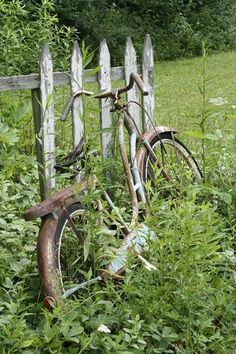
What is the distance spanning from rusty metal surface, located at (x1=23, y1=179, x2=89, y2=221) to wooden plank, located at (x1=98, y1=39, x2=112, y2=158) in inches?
56.2

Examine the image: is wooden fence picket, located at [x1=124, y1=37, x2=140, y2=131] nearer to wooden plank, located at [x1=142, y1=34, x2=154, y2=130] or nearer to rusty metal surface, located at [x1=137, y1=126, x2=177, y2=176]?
wooden plank, located at [x1=142, y1=34, x2=154, y2=130]

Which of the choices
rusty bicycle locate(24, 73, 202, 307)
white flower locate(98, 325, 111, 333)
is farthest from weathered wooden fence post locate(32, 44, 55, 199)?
white flower locate(98, 325, 111, 333)

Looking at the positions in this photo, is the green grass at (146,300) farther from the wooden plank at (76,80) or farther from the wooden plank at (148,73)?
the wooden plank at (148,73)

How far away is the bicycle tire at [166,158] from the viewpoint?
485 cm

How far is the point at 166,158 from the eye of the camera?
5328 millimetres

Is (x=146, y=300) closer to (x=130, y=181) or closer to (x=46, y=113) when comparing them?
(x=130, y=181)

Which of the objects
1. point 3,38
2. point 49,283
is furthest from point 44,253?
point 3,38

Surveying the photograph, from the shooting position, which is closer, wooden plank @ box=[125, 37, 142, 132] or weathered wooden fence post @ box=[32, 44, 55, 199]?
weathered wooden fence post @ box=[32, 44, 55, 199]

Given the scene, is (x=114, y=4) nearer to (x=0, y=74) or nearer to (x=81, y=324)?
(x=0, y=74)

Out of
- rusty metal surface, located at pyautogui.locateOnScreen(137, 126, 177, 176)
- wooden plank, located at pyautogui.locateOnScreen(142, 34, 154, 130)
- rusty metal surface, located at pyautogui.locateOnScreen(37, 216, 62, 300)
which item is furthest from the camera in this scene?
wooden plank, located at pyautogui.locateOnScreen(142, 34, 154, 130)

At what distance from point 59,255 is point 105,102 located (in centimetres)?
176

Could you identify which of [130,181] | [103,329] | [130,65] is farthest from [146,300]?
[130,65]

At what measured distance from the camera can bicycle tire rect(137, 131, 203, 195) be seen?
4848 millimetres

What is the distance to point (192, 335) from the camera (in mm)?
3725
